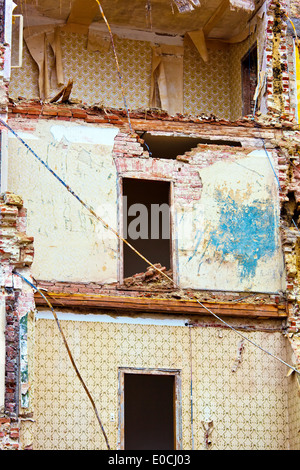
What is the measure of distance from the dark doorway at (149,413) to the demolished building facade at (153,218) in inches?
4.9

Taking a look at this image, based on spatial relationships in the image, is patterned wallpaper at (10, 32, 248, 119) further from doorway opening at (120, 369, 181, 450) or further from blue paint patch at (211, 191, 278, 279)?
doorway opening at (120, 369, 181, 450)

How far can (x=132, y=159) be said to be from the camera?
75.3 ft

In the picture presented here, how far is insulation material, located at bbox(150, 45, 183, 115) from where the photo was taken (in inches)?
1005

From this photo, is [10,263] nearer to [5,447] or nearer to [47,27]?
[5,447]

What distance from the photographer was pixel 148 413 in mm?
26141

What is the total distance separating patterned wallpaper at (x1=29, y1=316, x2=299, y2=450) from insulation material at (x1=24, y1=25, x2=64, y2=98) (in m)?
5.55

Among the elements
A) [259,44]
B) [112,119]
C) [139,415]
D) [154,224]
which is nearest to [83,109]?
[112,119]

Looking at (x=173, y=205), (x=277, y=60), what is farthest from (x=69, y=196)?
(x=277, y=60)

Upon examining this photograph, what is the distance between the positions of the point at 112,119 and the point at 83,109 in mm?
546

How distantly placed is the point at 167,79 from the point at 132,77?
0.70 meters

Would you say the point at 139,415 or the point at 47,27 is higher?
the point at 47,27

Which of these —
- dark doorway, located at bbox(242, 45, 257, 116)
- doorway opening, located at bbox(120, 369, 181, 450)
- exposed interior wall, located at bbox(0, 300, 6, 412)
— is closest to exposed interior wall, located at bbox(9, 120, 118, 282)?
exposed interior wall, located at bbox(0, 300, 6, 412)

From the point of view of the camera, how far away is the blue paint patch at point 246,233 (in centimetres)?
2288

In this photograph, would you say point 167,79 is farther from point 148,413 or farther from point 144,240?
point 148,413
